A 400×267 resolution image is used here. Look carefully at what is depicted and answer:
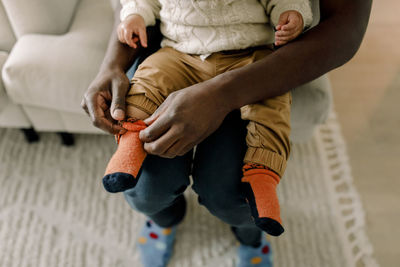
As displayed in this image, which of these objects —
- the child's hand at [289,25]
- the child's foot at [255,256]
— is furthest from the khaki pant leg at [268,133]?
the child's foot at [255,256]

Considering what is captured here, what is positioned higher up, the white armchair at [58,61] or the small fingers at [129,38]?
the small fingers at [129,38]

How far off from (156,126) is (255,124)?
0.19m

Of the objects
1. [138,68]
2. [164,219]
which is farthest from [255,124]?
[164,219]

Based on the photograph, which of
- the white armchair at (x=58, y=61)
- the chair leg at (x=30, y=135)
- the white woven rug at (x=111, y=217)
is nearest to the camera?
the white armchair at (x=58, y=61)

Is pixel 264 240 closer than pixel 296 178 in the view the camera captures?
Yes

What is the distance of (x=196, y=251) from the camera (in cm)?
96

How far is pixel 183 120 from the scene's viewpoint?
0.59 metres

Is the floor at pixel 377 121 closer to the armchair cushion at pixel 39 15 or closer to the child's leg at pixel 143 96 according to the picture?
the child's leg at pixel 143 96

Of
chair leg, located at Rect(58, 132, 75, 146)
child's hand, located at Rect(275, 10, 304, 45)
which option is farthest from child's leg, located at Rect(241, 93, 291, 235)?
chair leg, located at Rect(58, 132, 75, 146)

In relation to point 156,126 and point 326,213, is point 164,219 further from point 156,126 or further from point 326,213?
point 326,213

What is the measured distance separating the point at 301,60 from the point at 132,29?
1.12 feet

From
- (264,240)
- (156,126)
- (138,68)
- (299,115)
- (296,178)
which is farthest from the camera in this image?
(296,178)

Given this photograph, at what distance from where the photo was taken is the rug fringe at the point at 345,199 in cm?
96

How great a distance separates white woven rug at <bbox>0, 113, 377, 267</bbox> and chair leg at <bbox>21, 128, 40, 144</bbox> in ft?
0.06
